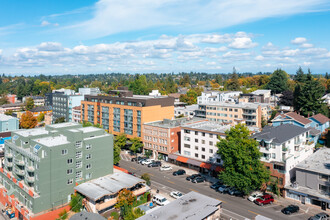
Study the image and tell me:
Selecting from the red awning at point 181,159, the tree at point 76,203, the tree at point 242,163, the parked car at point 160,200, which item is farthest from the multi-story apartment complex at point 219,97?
the tree at point 76,203

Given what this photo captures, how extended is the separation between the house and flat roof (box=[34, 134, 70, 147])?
8524 mm

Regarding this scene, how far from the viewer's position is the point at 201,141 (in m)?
63.8

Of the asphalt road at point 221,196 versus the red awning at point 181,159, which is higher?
the red awning at point 181,159

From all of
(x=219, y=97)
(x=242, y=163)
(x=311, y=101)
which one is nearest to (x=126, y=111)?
(x=242, y=163)

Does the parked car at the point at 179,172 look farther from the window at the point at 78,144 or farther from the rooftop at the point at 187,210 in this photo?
the window at the point at 78,144

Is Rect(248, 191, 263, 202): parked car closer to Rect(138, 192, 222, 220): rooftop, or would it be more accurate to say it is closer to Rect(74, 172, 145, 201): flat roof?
Rect(138, 192, 222, 220): rooftop

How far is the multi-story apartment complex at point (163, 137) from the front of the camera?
69.9m

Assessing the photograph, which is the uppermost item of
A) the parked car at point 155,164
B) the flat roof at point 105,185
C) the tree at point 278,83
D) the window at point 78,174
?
the tree at point 278,83

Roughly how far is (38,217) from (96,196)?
988cm

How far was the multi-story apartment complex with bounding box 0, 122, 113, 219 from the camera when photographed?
4431 cm

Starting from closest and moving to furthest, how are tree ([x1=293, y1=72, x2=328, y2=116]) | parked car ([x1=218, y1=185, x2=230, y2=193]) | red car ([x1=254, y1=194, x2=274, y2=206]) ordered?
red car ([x1=254, y1=194, x2=274, y2=206]), parked car ([x1=218, y1=185, x2=230, y2=193]), tree ([x1=293, y1=72, x2=328, y2=116])

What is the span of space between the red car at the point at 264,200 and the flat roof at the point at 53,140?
3550 cm

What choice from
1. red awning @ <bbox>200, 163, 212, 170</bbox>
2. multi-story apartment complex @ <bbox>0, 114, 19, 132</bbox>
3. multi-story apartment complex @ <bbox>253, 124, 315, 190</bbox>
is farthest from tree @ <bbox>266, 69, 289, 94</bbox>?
multi-story apartment complex @ <bbox>0, 114, 19, 132</bbox>

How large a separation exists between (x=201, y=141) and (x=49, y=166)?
1351 inches
